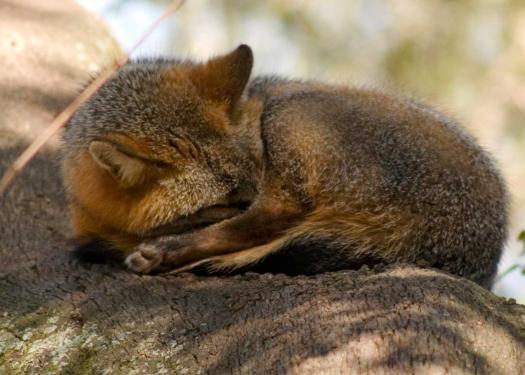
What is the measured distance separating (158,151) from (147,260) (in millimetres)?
680

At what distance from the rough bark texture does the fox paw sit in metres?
0.08

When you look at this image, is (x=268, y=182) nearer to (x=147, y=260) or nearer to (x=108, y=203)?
(x=147, y=260)

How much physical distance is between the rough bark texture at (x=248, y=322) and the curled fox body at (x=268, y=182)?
13.3 inches

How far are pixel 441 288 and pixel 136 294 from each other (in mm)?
1611

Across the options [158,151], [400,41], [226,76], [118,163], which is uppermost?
[400,41]

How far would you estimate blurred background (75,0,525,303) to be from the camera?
15914 millimetres

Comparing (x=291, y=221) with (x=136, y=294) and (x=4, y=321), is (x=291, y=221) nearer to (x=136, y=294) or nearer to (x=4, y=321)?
(x=136, y=294)

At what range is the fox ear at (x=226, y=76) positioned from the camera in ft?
17.9

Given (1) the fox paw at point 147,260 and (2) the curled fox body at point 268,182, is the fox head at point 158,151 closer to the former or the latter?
(2) the curled fox body at point 268,182

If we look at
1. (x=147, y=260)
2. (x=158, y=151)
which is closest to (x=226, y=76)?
(x=158, y=151)

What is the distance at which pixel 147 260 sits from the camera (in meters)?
4.87

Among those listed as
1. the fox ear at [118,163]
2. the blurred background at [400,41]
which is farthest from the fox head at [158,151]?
the blurred background at [400,41]

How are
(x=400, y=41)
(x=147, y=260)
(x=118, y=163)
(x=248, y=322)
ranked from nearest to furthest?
(x=248, y=322) → (x=147, y=260) → (x=118, y=163) → (x=400, y=41)

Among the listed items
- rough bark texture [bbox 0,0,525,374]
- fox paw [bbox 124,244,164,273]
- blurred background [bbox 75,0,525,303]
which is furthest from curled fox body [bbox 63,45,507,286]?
blurred background [bbox 75,0,525,303]
